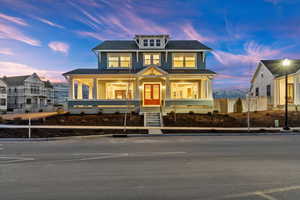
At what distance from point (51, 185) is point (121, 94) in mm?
20556

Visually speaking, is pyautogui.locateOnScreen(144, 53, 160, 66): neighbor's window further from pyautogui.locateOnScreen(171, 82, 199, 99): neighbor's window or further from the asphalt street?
the asphalt street

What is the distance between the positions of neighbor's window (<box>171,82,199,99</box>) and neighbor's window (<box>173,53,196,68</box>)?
2.33 metres

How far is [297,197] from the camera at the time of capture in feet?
12.9

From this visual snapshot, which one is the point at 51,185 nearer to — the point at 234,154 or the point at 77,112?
the point at 234,154

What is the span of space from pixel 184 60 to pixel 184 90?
4.08m

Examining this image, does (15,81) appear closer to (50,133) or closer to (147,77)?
(147,77)

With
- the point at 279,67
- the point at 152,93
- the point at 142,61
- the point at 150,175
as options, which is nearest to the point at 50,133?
the point at 150,175

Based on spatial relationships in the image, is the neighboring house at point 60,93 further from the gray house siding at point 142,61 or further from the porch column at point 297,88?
the porch column at point 297,88

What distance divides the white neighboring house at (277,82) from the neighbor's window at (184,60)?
13.0 metres

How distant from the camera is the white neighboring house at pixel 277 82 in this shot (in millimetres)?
24748

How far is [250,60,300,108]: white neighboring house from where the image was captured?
24748mm

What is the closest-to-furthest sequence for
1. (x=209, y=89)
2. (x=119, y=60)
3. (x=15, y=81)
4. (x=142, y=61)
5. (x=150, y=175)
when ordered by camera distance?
(x=150, y=175) < (x=209, y=89) < (x=119, y=60) < (x=142, y=61) < (x=15, y=81)

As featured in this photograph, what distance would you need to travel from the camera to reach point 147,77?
20.8 meters

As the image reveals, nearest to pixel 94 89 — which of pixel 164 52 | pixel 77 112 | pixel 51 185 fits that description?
pixel 77 112
